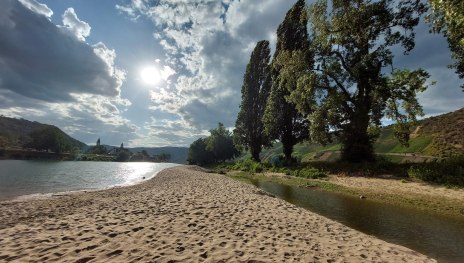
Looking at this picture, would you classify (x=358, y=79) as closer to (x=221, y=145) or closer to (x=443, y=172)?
(x=443, y=172)

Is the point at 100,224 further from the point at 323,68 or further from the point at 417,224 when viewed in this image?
the point at 323,68

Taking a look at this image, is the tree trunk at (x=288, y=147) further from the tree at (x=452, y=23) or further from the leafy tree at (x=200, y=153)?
the leafy tree at (x=200, y=153)

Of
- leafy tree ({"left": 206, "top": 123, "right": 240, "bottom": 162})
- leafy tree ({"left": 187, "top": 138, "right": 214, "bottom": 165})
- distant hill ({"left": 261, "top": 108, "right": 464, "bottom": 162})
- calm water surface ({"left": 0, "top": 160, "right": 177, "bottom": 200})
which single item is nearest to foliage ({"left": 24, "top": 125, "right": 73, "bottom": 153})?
leafy tree ({"left": 187, "top": 138, "right": 214, "bottom": 165})

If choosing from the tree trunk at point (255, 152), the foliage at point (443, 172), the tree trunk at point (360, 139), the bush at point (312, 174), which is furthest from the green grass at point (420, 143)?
the foliage at point (443, 172)

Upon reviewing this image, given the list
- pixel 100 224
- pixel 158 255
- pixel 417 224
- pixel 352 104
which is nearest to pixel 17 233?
pixel 100 224

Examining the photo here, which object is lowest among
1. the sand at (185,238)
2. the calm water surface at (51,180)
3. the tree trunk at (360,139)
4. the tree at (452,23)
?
the sand at (185,238)

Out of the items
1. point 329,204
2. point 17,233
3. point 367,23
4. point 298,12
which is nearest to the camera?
point 17,233

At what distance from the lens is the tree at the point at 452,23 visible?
43.6 ft

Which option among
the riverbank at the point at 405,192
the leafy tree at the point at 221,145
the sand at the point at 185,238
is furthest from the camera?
the leafy tree at the point at 221,145

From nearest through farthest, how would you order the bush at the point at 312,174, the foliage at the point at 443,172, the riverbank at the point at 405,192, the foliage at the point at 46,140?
the riverbank at the point at 405,192, the foliage at the point at 443,172, the bush at the point at 312,174, the foliage at the point at 46,140

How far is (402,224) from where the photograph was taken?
13773 millimetres

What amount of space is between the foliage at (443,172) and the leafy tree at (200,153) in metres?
104

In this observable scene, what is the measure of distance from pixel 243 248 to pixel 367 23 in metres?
35.3

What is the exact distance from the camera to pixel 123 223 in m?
11.0
